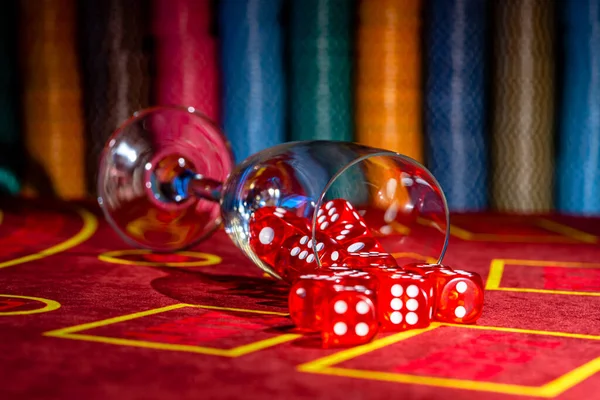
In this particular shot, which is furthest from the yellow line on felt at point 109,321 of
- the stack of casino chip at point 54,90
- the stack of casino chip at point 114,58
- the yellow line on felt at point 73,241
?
the stack of casino chip at point 54,90

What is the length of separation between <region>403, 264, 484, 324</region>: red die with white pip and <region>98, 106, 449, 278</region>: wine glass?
29cm

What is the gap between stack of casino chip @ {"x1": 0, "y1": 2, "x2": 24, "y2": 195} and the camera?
5.04 m

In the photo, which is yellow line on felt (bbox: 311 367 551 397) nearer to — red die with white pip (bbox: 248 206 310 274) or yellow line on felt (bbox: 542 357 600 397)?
yellow line on felt (bbox: 542 357 600 397)

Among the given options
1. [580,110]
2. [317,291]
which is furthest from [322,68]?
[317,291]

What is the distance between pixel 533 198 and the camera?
4.60m

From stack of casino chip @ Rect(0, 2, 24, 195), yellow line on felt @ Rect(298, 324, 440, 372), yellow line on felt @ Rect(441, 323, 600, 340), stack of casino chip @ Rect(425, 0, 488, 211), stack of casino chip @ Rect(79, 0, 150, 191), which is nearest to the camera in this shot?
yellow line on felt @ Rect(298, 324, 440, 372)

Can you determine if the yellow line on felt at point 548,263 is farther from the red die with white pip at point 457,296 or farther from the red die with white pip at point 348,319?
Answer: the red die with white pip at point 348,319

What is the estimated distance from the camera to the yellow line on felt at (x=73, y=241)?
2746 mm

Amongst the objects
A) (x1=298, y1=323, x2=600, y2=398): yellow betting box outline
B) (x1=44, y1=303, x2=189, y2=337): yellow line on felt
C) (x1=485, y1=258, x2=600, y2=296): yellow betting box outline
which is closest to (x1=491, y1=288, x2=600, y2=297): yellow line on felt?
(x1=485, y1=258, x2=600, y2=296): yellow betting box outline

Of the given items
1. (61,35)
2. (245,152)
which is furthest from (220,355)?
(61,35)

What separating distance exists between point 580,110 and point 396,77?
895 millimetres

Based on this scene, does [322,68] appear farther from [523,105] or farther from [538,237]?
[538,237]

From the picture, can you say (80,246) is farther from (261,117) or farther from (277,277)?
(261,117)

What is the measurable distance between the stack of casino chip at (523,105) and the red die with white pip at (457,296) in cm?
270
